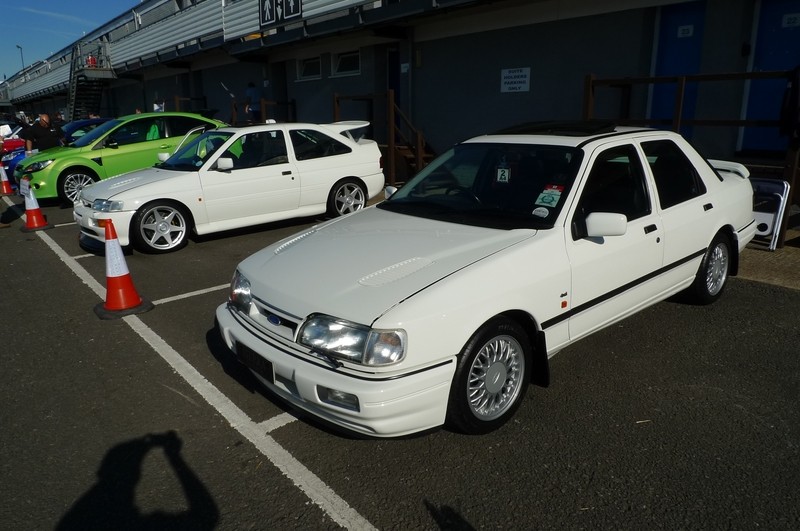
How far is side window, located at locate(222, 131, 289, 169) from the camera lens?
773 centimetres

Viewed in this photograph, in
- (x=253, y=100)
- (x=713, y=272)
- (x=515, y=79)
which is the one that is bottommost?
(x=713, y=272)

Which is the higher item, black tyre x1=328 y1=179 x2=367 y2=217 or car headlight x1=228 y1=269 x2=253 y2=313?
car headlight x1=228 y1=269 x2=253 y2=313

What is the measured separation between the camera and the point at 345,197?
8750 millimetres

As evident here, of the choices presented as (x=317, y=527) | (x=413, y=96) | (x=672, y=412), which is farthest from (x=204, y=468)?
(x=413, y=96)

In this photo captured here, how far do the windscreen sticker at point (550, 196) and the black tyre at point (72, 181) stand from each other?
990 cm

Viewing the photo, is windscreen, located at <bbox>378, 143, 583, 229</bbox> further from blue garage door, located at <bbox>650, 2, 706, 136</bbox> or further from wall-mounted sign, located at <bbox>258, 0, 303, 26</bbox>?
wall-mounted sign, located at <bbox>258, 0, 303, 26</bbox>

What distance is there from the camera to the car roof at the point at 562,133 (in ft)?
13.0

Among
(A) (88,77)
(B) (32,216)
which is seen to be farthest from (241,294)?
(A) (88,77)

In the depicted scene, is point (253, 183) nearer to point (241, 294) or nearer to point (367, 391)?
point (241, 294)

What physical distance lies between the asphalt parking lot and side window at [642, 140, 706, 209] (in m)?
1.03

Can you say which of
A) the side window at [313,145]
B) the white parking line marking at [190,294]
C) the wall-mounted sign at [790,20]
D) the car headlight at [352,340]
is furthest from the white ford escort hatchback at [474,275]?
the wall-mounted sign at [790,20]

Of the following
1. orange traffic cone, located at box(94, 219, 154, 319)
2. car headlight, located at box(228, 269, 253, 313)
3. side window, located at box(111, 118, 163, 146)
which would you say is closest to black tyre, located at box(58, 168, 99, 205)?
side window, located at box(111, 118, 163, 146)

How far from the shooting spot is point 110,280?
5.24 m

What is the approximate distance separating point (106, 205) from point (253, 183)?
1.76 meters
